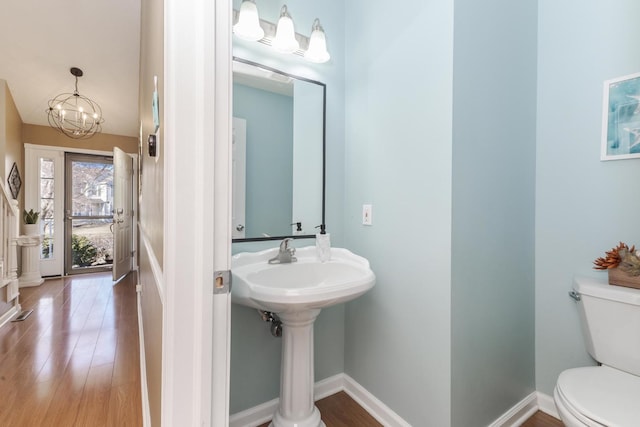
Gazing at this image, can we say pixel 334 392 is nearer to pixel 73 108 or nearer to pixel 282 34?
pixel 282 34

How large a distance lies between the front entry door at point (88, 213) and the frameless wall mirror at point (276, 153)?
15.2 ft

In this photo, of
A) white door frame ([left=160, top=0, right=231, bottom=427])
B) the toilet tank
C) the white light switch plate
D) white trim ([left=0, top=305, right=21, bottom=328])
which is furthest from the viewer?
white trim ([left=0, top=305, right=21, bottom=328])

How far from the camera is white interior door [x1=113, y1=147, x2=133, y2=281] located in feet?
13.3

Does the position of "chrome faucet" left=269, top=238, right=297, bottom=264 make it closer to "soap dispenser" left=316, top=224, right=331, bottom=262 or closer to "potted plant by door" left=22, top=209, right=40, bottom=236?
"soap dispenser" left=316, top=224, right=331, bottom=262

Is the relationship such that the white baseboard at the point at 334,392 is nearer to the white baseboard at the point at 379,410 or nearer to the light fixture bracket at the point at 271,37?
the white baseboard at the point at 379,410

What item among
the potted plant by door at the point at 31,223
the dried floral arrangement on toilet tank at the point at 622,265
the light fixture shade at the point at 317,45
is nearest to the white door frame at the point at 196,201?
the light fixture shade at the point at 317,45

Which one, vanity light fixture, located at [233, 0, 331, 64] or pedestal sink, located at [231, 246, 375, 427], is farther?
vanity light fixture, located at [233, 0, 331, 64]

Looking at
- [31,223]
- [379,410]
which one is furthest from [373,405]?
[31,223]

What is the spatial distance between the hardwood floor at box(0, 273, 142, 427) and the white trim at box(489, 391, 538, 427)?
6.02ft

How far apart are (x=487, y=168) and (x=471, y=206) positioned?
0.21 metres

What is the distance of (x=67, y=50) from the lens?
3.12m

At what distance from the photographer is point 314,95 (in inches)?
66.7

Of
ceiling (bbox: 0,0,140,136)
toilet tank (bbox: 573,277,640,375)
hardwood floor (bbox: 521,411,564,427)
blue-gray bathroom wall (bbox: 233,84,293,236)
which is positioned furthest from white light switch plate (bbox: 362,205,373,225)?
ceiling (bbox: 0,0,140,136)

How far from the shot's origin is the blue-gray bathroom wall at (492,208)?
1232 mm
